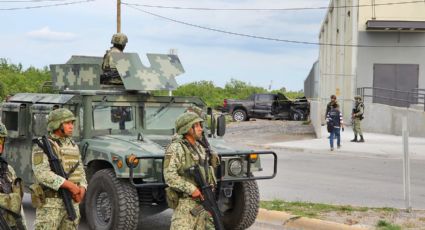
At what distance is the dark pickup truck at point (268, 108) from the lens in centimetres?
3500

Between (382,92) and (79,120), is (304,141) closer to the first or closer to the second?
(382,92)

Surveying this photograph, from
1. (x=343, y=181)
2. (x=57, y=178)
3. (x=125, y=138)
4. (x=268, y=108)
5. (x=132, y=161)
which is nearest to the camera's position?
(x=57, y=178)

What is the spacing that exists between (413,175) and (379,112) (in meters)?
13.4

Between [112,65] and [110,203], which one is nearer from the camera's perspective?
[110,203]

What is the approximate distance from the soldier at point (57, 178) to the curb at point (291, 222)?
11.0ft

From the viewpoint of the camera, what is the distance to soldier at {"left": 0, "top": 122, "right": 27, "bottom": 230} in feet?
16.0

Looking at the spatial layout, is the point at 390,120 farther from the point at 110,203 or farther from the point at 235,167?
the point at 110,203

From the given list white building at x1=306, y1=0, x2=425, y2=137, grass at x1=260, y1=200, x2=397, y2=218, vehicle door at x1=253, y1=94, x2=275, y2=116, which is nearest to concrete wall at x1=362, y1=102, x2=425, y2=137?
white building at x1=306, y1=0, x2=425, y2=137

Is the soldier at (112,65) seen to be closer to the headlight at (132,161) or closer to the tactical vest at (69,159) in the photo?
the headlight at (132,161)

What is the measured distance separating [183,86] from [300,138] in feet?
105

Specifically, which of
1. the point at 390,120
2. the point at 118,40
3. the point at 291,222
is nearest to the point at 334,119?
the point at 390,120

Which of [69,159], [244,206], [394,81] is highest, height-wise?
[394,81]

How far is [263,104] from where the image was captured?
3519 cm

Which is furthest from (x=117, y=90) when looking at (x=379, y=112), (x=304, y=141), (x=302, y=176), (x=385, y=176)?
(x=379, y=112)
